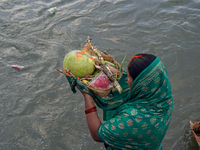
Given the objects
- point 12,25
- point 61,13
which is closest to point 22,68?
point 12,25

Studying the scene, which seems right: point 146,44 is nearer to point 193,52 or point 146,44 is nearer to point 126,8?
point 193,52

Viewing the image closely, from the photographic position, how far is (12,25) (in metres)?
5.64

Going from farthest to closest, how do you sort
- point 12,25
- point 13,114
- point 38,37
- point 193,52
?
point 12,25, point 38,37, point 193,52, point 13,114

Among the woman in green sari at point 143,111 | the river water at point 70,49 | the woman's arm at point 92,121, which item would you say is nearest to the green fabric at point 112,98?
the woman's arm at point 92,121

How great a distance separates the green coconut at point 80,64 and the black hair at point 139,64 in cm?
54

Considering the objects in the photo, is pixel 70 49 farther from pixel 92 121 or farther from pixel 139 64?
pixel 139 64

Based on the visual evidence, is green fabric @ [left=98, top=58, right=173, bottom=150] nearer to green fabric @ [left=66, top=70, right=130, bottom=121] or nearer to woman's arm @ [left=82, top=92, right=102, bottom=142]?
woman's arm @ [left=82, top=92, right=102, bottom=142]

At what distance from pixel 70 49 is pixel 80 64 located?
287cm

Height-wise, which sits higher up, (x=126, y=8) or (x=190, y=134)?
(x=126, y=8)

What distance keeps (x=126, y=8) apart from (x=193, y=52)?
279cm

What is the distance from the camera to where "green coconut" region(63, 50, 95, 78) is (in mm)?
2004

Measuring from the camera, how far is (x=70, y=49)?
15.7 feet

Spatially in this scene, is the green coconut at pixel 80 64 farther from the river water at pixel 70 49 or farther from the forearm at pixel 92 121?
the river water at pixel 70 49

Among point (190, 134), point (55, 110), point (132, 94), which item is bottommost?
point (190, 134)
